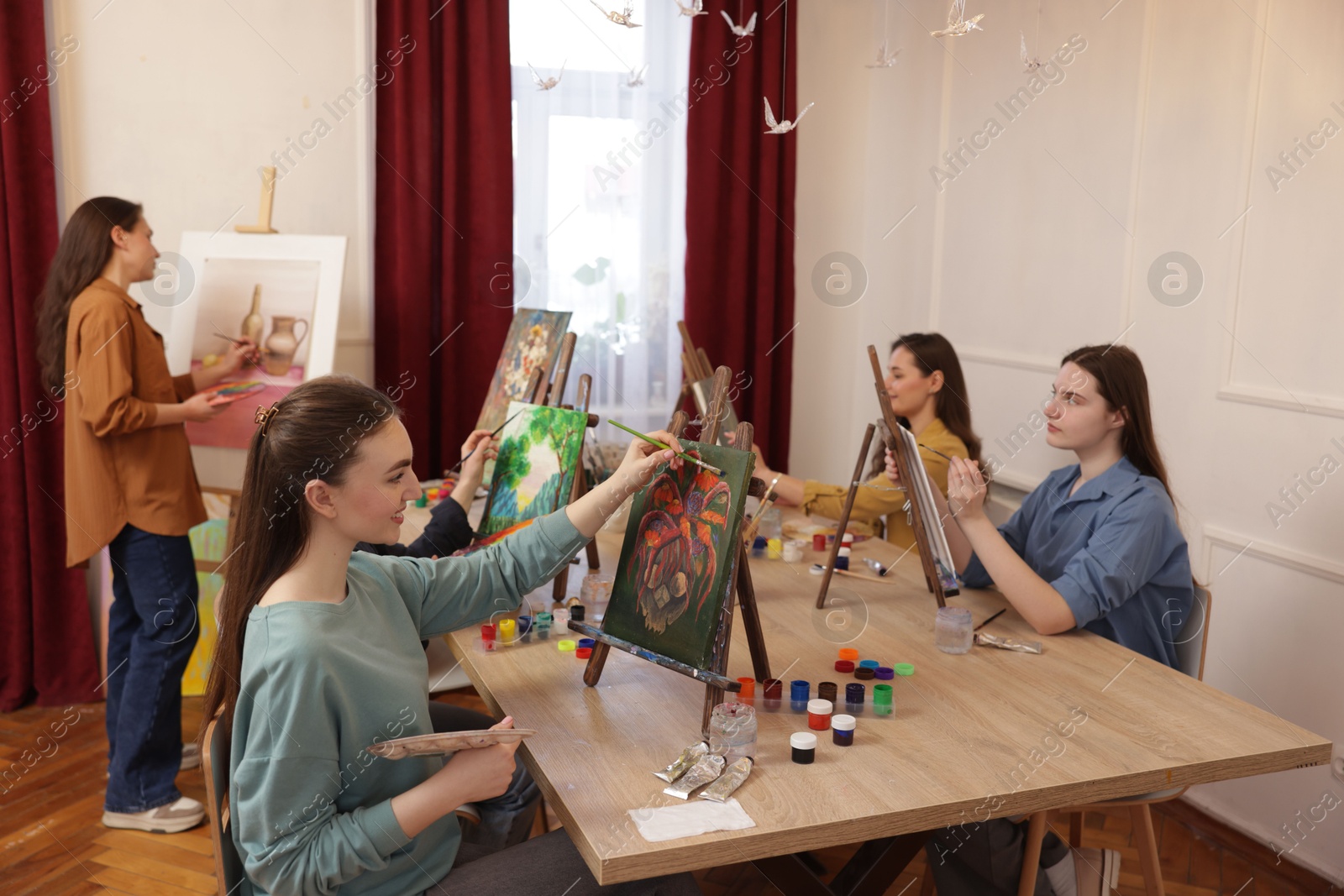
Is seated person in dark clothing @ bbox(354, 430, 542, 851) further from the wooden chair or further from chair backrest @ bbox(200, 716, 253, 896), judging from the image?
the wooden chair

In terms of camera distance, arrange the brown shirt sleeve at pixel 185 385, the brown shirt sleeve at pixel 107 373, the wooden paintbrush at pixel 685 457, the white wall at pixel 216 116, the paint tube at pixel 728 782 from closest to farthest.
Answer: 1. the paint tube at pixel 728 782
2. the wooden paintbrush at pixel 685 457
3. the brown shirt sleeve at pixel 107 373
4. the brown shirt sleeve at pixel 185 385
5. the white wall at pixel 216 116

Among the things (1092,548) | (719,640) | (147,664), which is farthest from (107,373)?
(1092,548)

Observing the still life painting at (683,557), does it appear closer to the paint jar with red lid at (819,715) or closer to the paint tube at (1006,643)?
the paint jar with red lid at (819,715)

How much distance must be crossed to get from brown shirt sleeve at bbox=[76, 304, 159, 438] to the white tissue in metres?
2.03

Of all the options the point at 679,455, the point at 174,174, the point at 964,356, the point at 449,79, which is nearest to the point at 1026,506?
the point at 679,455

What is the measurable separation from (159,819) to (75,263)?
60.6 inches

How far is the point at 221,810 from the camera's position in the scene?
4.72 feet

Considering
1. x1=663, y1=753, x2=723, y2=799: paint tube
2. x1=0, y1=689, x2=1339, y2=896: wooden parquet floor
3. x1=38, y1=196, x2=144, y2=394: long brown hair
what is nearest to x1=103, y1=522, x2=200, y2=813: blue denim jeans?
x1=0, y1=689, x2=1339, y2=896: wooden parquet floor

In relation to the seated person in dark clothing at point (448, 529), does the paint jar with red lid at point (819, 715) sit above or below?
below

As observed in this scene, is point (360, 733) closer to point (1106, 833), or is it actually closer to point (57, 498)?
point (1106, 833)

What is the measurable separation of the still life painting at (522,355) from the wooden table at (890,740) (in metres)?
1.08

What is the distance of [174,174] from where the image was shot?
367cm

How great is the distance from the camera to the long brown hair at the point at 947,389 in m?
3.05

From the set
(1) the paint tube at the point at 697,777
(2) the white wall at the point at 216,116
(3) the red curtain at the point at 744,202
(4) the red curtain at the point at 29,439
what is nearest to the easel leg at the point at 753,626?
(1) the paint tube at the point at 697,777
